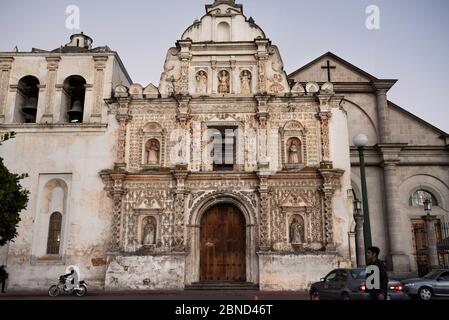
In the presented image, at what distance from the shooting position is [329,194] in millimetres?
20016

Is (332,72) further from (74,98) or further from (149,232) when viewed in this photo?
(74,98)

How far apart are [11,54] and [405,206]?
72.5 feet

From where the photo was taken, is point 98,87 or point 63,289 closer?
point 63,289

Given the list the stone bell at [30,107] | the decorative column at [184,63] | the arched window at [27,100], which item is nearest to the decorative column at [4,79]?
the arched window at [27,100]

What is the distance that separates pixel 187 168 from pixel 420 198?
13317 millimetres

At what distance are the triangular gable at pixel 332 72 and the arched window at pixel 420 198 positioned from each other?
23.4 ft

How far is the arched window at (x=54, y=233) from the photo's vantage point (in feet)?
68.2

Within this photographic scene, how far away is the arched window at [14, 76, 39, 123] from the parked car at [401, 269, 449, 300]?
19124mm

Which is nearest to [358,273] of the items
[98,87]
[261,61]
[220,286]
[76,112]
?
[220,286]

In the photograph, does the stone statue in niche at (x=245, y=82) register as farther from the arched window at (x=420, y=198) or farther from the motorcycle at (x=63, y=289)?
the motorcycle at (x=63, y=289)

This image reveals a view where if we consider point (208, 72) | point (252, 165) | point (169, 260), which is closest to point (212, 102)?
point (208, 72)

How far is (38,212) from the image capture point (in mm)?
20969

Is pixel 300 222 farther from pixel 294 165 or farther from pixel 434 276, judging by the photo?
pixel 434 276

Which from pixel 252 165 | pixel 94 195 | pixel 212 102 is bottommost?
pixel 94 195
